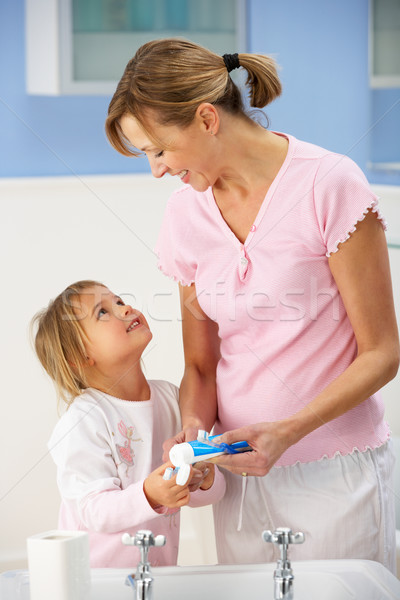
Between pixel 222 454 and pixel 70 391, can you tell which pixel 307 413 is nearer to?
pixel 222 454

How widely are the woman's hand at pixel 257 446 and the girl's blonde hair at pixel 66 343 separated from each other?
31 centimetres

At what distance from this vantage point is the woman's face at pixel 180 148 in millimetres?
1005

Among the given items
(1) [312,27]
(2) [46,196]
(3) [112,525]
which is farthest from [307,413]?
(1) [312,27]

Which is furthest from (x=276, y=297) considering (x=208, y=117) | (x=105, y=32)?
(x=105, y=32)

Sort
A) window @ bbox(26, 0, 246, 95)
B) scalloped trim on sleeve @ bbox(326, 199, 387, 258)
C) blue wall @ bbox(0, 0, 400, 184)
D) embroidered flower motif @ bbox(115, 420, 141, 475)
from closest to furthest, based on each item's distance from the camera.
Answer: scalloped trim on sleeve @ bbox(326, 199, 387, 258), embroidered flower motif @ bbox(115, 420, 141, 475), window @ bbox(26, 0, 246, 95), blue wall @ bbox(0, 0, 400, 184)

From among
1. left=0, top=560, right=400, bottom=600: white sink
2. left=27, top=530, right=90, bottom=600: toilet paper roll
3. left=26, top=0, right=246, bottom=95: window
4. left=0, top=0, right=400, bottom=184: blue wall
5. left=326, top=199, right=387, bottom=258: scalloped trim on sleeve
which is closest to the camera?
left=27, top=530, right=90, bottom=600: toilet paper roll

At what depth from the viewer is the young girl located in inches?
39.4

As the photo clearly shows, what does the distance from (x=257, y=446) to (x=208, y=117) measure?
411 millimetres

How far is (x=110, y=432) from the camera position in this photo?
1.09m

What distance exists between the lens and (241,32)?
1826 mm

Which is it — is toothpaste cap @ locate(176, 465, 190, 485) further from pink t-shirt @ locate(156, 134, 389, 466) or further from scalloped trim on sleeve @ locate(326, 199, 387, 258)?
scalloped trim on sleeve @ locate(326, 199, 387, 258)

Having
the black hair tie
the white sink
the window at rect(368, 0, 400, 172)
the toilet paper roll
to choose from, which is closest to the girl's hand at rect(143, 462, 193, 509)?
the white sink

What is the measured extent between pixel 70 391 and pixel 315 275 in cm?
41

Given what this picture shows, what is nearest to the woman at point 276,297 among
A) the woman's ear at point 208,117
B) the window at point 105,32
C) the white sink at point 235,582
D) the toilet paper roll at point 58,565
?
the woman's ear at point 208,117
